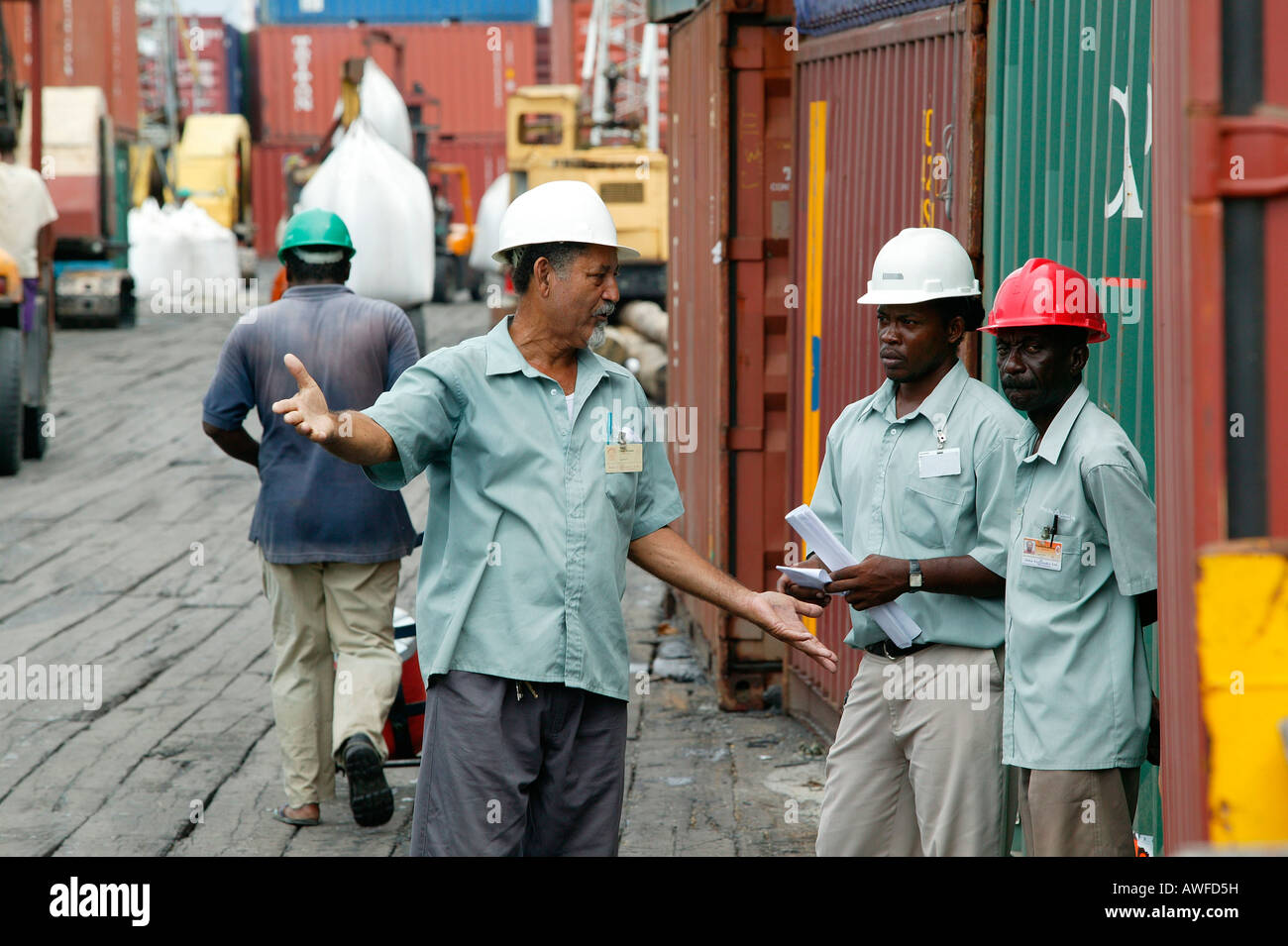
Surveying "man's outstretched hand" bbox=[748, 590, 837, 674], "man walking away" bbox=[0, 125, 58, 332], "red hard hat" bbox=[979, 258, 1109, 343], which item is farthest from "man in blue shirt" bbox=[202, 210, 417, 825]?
"man walking away" bbox=[0, 125, 58, 332]

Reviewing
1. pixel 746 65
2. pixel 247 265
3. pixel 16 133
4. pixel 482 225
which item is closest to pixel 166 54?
pixel 247 265

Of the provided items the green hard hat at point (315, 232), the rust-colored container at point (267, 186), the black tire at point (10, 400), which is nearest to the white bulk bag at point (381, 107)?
the black tire at point (10, 400)

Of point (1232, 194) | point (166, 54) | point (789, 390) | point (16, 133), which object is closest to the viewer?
point (1232, 194)

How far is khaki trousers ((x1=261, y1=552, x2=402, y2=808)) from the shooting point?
5723 millimetres

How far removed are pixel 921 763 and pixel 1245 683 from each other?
157cm

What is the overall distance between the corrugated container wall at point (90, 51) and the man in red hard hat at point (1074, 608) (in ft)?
71.3

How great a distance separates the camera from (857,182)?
605 centimetres

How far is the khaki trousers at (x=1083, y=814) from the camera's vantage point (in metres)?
3.36

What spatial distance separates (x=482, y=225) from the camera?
25.5 m

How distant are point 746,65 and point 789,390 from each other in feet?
4.86

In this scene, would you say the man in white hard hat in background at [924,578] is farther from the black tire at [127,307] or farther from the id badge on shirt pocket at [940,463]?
the black tire at [127,307]

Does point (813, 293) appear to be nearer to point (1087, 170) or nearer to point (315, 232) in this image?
point (315, 232)

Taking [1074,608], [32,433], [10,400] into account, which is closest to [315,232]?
[1074,608]
